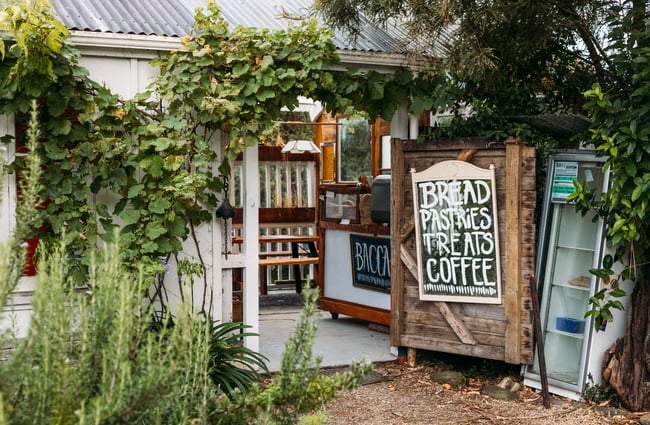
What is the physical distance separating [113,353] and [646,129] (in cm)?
400

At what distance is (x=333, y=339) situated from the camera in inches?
310

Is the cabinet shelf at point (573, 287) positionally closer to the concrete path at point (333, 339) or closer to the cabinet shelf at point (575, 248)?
the cabinet shelf at point (575, 248)

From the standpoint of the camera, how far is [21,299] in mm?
5652

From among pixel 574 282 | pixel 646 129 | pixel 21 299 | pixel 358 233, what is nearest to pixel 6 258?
pixel 21 299

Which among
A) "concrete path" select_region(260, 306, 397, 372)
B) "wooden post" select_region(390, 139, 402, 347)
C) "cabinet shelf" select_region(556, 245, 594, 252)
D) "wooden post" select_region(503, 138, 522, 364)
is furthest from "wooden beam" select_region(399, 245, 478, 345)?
"cabinet shelf" select_region(556, 245, 594, 252)

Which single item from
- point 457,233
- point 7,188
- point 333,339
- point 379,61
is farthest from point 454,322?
point 7,188

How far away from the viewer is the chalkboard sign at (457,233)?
609 cm

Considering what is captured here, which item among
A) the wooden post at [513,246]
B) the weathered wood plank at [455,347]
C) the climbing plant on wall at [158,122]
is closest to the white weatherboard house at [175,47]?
the climbing plant on wall at [158,122]

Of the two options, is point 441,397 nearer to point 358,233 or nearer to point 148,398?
point 358,233

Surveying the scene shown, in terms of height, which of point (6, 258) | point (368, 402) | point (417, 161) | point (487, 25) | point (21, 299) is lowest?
point (368, 402)

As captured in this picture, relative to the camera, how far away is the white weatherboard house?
18.6 ft

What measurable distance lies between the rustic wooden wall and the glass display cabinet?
18 centimetres

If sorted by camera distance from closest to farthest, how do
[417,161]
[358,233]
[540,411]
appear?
[540,411] < [417,161] < [358,233]

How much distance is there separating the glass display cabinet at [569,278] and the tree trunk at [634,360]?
0.45ft
